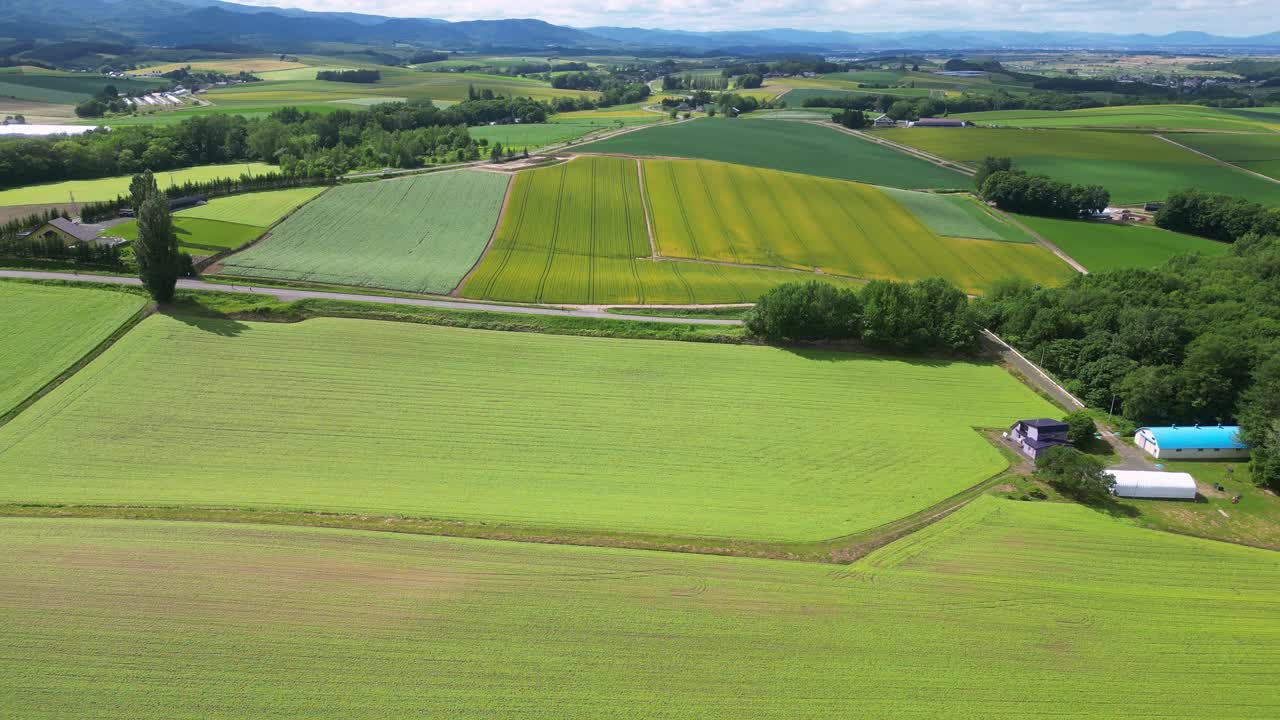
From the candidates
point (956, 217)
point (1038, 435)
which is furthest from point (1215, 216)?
point (1038, 435)

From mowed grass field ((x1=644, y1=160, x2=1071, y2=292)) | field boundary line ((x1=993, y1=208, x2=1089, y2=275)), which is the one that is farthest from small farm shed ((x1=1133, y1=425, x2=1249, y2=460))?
field boundary line ((x1=993, y1=208, x2=1089, y2=275))

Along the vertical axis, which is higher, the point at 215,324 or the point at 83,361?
the point at 215,324

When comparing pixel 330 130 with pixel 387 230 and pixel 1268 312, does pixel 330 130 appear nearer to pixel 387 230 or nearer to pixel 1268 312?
pixel 387 230

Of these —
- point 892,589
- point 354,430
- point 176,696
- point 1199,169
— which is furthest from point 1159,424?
point 1199,169

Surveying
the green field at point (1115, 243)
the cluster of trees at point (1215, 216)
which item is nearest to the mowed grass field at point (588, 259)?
the green field at point (1115, 243)

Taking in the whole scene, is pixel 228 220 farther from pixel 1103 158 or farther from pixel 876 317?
pixel 1103 158

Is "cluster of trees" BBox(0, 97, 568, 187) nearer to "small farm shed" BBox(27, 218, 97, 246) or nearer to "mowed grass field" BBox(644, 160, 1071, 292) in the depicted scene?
"small farm shed" BBox(27, 218, 97, 246)

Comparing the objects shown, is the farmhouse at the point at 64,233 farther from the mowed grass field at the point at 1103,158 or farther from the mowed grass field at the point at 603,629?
the mowed grass field at the point at 1103,158
